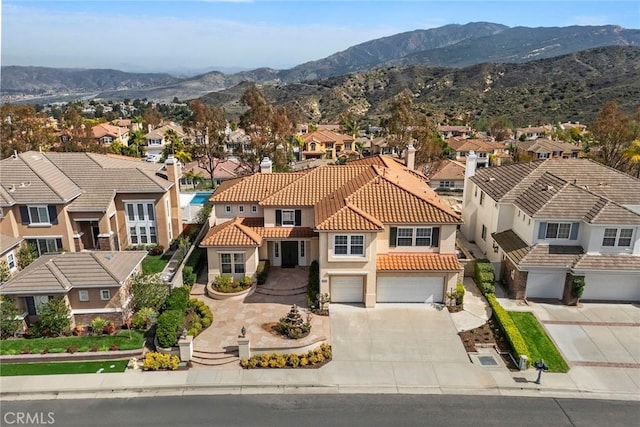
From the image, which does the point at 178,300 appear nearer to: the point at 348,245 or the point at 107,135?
Answer: the point at 348,245

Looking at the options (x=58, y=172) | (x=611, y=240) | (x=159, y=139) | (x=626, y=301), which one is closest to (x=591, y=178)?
(x=611, y=240)

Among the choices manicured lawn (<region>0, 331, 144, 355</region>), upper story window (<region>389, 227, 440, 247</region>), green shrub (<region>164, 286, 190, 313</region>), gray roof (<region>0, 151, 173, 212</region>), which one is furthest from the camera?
gray roof (<region>0, 151, 173, 212</region>)

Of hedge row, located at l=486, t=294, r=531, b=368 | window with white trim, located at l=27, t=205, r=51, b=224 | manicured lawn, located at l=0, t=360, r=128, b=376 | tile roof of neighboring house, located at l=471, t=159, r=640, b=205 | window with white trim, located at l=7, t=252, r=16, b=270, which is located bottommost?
manicured lawn, located at l=0, t=360, r=128, b=376

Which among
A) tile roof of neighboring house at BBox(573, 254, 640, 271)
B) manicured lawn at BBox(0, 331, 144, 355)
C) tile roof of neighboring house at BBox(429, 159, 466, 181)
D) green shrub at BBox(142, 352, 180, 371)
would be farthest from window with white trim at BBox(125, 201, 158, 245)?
tile roof of neighboring house at BBox(429, 159, 466, 181)

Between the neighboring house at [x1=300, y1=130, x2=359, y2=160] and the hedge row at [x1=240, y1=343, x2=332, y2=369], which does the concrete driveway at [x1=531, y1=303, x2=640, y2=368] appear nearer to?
the hedge row at [x1=240, y1=343, x2=332, y2=369]

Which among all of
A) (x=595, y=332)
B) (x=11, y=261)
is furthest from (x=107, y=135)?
(x=595, y=332)

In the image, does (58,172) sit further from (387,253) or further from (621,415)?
(621,415)
